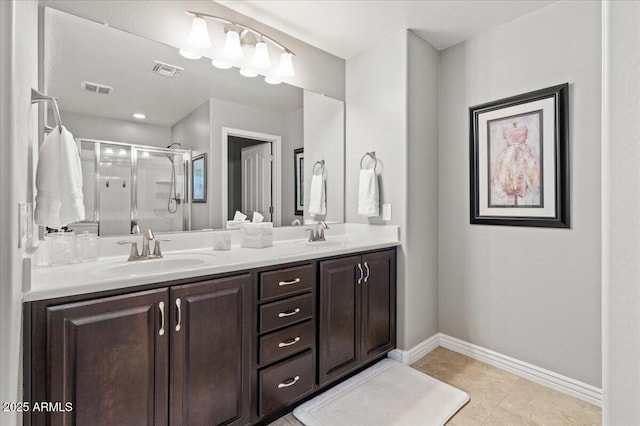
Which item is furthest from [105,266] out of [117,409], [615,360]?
[615,360]

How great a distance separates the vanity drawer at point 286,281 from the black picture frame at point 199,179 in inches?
28.8

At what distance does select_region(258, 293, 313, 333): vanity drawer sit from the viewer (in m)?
1.59

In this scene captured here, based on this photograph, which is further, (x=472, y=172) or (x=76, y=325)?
(x=472, y=172)

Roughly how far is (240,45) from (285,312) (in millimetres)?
1725

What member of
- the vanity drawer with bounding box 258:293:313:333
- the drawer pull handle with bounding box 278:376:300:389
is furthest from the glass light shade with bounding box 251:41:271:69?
the drawer pull handle with bounding box 278:376:300:389

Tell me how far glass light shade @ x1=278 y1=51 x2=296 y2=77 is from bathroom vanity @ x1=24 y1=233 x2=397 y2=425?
1357 millimetres

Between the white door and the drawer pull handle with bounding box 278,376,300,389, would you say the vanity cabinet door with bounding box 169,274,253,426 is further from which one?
the white door

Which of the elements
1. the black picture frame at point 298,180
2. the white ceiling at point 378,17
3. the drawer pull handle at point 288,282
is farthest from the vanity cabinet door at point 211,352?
the white ceiling at point 378,17

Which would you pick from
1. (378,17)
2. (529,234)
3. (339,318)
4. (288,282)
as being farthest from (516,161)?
(288,282)

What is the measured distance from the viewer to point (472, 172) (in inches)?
95.3

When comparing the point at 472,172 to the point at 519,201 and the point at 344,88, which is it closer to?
the point at 519,201

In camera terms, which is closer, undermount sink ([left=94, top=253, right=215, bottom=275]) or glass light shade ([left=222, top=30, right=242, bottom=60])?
undermount sink ([left=94, top=253, right=215, bottom=275])

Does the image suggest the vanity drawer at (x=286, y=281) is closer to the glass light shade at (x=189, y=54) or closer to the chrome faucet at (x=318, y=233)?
the chrome faucet at (x=318, y=233)

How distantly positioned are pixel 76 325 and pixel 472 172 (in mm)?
2497
